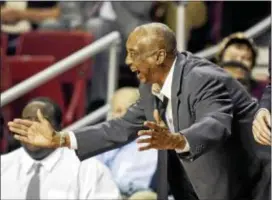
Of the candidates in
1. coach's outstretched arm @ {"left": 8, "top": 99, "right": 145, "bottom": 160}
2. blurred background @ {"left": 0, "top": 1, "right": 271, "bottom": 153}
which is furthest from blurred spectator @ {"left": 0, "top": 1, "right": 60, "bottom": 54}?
coach's outstretched arm @ {"left": 8, "top": 99, "right": 145, "bottom": 160}

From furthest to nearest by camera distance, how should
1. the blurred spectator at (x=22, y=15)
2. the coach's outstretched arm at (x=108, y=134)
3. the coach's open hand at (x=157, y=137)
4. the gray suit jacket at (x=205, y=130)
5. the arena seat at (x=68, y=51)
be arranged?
the blurred spectator at (x=22, y=15), the arena seat at (x=68, y=51), the coach's outstretched arm at (x=108, y=134), the gray suit jacket at (x=205, y=130), the coach's open hand at (x=157, y=137)

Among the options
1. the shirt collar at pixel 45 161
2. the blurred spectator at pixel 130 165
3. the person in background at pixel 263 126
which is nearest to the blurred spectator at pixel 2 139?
the blurred spectator at pixel 130 165

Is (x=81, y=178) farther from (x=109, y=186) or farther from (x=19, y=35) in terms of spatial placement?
(x=19, y=35)

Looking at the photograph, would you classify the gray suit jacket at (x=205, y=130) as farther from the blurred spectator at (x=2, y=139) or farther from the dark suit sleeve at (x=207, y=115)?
the blurred spectator at (x=2, y=139)

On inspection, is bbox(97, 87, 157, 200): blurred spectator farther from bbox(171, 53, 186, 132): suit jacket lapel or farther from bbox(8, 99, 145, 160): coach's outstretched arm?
bbox(171, 53, 186, 132): suit jacket lapel

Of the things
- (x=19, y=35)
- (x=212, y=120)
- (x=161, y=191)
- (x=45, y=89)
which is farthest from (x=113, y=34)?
(x=212, y=120)

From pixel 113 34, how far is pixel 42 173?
1182 millimetres

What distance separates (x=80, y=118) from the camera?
6434mm

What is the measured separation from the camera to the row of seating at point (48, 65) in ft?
20.9

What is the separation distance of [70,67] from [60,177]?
3.16 ft

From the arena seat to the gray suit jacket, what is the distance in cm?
193

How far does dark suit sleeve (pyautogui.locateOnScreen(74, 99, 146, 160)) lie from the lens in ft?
14.7

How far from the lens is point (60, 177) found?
5.20 m


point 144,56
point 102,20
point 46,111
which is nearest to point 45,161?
point 46,111
